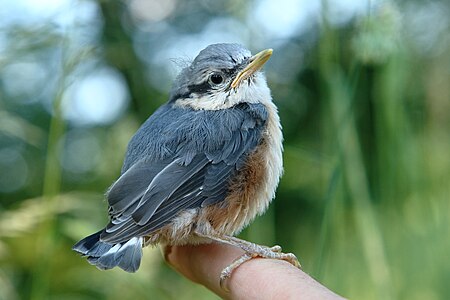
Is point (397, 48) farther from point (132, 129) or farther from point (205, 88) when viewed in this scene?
point (132, 129)

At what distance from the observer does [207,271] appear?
6.19 feet

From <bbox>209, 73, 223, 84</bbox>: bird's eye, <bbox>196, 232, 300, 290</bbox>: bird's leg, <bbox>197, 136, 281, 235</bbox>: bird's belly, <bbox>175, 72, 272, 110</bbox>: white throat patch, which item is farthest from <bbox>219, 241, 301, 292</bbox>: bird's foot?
<bbox>209, 73, 223, 84</bbox>: bird's eye

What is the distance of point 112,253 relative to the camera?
174 centimetres

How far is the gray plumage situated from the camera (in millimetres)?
1815

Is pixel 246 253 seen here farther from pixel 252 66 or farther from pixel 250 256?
pixel 252 66

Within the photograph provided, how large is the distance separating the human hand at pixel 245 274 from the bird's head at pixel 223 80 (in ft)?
1.68

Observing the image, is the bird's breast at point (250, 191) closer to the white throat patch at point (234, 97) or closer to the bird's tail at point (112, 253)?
the white throat patch at point (234, 97)

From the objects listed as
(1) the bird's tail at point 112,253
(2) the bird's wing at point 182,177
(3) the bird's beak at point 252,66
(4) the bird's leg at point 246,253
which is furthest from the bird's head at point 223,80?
(1) the bird's tail at point 112,253

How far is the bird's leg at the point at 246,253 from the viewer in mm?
1751

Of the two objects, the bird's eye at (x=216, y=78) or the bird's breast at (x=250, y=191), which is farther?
the bird's eye at (x=216, y=78)

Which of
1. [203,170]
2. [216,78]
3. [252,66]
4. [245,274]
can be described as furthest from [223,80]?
[245,274]

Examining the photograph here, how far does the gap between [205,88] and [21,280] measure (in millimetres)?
1582

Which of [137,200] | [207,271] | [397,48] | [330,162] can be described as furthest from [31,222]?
[397,48]

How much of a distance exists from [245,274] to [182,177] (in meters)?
0.38
